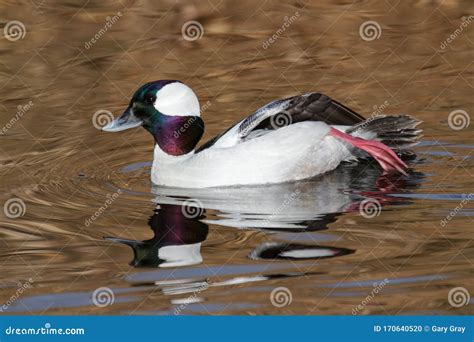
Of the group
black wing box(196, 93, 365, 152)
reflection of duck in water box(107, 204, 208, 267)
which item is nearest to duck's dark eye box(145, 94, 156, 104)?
black wing box(196, 93, 365, 152)

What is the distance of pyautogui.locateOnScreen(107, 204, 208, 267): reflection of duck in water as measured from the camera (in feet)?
35.5

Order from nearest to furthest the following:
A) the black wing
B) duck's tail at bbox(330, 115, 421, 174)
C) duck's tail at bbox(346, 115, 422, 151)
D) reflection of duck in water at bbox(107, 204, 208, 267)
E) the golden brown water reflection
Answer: the golden brown water reflection < reflection of duck in water at bbox(107, 204, 208, 267) < the black wing < duck's tail at bbox(330, 115, 421, 174) < duck's tail at bbox(346, 115, 422, 151)

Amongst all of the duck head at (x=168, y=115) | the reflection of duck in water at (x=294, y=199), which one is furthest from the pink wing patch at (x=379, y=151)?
the duck head at (x=168, y=115)

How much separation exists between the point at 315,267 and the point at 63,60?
8230 mm

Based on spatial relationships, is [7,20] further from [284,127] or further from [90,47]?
[284,127]

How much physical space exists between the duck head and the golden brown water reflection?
0.61 m

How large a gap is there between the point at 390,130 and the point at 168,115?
2.37m

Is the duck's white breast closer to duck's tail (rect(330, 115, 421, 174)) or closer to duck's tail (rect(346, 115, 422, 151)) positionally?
duck's tail (rect(330, 115, 421, 174))

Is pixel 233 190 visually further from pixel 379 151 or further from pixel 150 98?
A: pixel 379 151

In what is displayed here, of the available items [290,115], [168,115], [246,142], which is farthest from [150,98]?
[290,115]

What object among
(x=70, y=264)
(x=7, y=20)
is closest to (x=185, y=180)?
(x=70, y=264)

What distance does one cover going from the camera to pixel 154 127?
13.3 m

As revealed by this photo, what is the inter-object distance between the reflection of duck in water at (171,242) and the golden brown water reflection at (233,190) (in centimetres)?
2

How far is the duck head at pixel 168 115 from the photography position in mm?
13133
